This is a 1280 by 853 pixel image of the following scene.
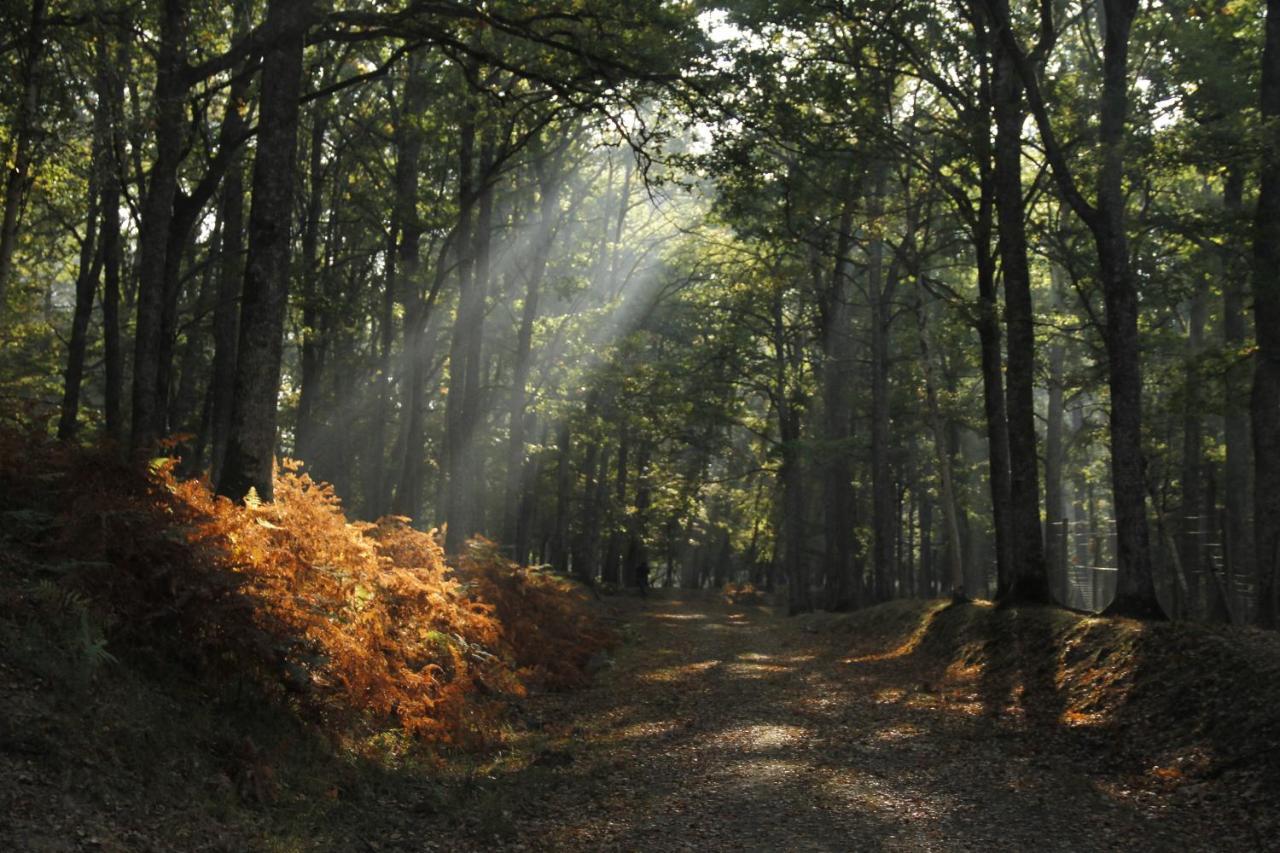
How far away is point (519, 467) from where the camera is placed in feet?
94.7

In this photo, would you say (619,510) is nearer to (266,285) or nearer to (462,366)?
(462,366)

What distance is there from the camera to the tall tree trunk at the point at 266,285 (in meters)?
10.1

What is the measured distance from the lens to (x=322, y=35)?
11.5 metres

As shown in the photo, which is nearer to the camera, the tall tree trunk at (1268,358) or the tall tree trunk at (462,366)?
the tall tree trunk at (1268,358)

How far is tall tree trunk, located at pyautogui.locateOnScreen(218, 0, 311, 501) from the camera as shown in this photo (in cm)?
1009

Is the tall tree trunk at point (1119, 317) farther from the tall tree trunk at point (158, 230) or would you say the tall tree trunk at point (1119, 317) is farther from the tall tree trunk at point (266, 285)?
the tall tree trunk at point (158, 230)

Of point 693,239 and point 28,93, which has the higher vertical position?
point 693,239

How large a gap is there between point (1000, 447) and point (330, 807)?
13465 mm

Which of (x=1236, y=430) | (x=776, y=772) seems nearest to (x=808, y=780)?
(x=776, y=772)

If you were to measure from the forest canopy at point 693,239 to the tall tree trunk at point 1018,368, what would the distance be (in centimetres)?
6

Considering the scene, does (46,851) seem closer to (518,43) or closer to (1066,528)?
(518,43)

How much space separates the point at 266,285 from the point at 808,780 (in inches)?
275

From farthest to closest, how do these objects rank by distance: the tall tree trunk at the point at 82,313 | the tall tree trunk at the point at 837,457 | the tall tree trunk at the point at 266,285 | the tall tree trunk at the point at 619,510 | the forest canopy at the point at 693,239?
the tall tree trunk at the point at 619,510
the tall tree trunk at the point at 837,457
the tall tree trunk at the point at 82,313
the forest canopy at the point at 693,239
the tall tree trunk at the point at 266,285

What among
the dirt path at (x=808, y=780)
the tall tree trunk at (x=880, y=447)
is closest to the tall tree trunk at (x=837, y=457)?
the tall tree trunk at (x=880, y=447)
